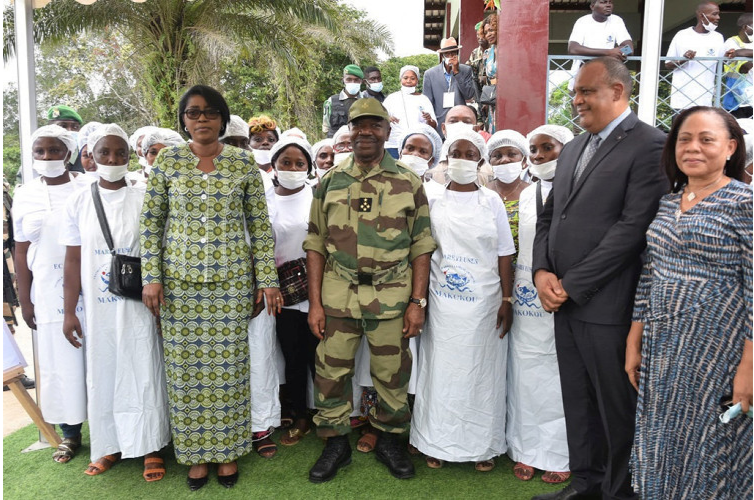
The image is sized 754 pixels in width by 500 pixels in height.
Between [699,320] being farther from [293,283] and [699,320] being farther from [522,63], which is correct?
[522,63]

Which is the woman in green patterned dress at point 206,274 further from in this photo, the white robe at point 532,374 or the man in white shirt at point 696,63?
the man in white shirt at point 696,63

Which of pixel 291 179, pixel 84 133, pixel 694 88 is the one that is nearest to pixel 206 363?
pixel 291 179

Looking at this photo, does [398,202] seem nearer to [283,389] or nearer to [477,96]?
[283,389]

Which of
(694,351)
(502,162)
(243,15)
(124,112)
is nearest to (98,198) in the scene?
(502,162)

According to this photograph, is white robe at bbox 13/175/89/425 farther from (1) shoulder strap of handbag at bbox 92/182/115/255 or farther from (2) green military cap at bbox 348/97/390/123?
(2) green military cap at bbox 348/97/390/123

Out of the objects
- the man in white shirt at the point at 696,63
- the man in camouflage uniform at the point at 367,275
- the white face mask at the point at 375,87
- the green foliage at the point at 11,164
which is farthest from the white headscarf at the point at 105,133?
the man in white shirt at the point at 696,63

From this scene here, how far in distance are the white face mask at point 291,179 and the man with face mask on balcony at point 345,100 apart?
4.00 meters

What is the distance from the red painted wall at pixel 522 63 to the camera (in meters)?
6.82

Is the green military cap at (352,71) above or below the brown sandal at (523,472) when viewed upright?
above

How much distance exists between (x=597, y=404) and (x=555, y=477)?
0.74 metres

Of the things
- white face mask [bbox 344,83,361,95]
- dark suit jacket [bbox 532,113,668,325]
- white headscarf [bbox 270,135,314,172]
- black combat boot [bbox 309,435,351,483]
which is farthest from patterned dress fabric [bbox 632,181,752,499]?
white face mask [bbox 344,83,361,95]

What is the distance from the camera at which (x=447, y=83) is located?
7.68m

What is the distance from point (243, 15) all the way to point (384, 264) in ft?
29.7

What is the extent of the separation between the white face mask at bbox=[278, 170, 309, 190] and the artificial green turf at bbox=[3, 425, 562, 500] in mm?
1793
